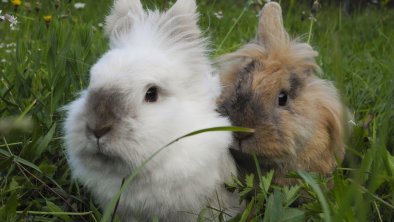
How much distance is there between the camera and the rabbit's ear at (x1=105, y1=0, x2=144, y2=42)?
2.71 m

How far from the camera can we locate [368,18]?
8562 millimetres

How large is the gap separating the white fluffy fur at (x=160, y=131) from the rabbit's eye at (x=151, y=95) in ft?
0.09

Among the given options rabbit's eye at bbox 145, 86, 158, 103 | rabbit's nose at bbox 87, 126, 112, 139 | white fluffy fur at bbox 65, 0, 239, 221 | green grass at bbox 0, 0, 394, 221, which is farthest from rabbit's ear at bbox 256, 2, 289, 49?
rabbit's nose at bbox 87, 126, 112, 139

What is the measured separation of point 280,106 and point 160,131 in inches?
32.2

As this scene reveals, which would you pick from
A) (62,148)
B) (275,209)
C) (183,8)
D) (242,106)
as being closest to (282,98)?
(242,106)

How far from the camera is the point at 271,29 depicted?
3.04m

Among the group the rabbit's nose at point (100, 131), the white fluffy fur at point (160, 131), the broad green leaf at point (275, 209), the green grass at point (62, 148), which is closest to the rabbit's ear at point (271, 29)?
the green grass at point (62, 148)

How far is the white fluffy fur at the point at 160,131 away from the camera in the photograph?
2174mm

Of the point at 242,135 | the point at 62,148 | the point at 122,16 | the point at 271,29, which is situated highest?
the point at 122,16

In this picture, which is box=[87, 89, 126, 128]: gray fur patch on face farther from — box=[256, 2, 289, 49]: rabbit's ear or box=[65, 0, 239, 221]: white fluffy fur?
box=[256, 2, 289, 49]: rabbit's ear

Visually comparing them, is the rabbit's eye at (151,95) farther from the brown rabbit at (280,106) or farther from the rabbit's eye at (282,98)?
the rabbit's eye at (282,98)

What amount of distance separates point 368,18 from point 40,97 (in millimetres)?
6638

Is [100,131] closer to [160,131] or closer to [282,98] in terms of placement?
[160,131]

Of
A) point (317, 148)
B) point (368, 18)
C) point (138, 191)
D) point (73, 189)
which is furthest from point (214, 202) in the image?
point (368, 18)
